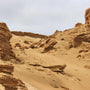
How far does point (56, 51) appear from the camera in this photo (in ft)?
55.4

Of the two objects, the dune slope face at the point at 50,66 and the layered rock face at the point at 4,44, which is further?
the layered rock face at the point at 4,44

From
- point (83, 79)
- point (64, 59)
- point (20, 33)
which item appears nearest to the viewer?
point (83, 79)

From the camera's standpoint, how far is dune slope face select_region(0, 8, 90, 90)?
5766mm

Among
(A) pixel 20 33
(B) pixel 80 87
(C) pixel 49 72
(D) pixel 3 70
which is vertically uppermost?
(A) pixel 20 33

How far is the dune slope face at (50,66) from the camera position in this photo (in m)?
5.77

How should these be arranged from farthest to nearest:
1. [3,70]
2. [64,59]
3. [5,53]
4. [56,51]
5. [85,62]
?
[56,51] < [64,59] < [85,62] < [5,53] < [3,70]

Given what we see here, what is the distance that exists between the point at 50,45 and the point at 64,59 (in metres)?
2.99

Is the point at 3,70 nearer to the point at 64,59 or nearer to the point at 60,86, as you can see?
the point at 60,86

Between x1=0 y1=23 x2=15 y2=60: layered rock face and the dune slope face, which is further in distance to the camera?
x1=0 y1=23 x2=15 y2=60: layered rock face

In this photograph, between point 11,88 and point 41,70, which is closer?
point 11,88

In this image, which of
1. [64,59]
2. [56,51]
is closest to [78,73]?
[64,59]

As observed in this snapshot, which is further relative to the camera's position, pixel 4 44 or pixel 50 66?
pixel 50 66

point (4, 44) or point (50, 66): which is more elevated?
point (4, 44)

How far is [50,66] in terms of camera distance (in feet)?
32.8
